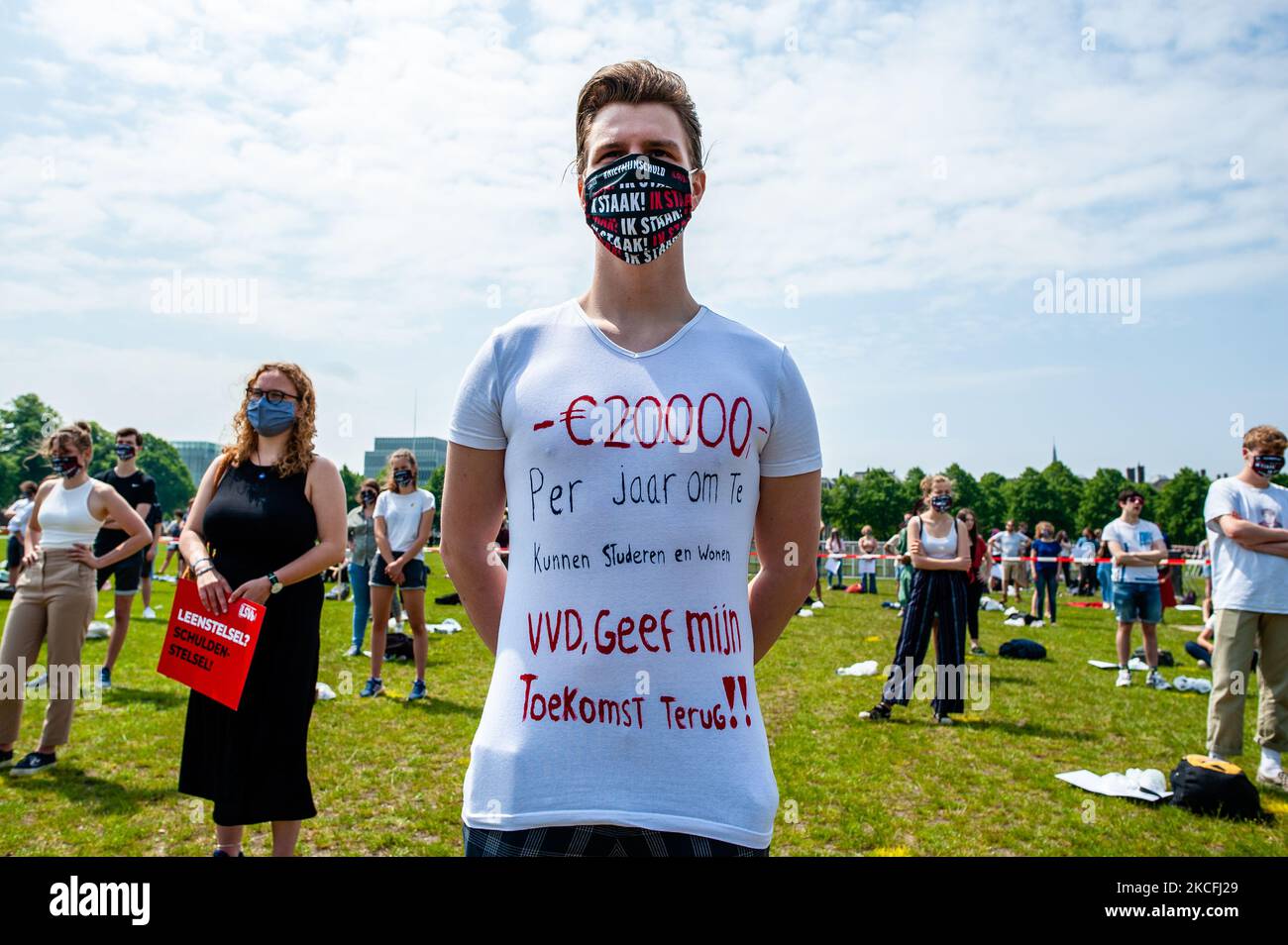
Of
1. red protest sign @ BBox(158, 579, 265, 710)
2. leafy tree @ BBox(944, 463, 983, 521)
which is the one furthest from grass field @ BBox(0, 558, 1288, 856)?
leafy tree @ BBox(944, 463, 983, 521)

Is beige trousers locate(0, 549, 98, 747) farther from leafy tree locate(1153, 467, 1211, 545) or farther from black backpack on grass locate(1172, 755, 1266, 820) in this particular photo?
leafy tree locate(1153, 467, 1211, 545)

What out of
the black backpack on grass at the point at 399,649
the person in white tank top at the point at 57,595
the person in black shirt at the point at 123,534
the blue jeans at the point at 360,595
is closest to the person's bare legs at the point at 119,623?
the person in black shirt at the point at 123,534

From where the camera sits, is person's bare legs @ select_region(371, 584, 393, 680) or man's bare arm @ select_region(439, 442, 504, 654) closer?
man's bare arm @ select_region(439, 442, 504, 654)

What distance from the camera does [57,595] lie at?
664 centimetres

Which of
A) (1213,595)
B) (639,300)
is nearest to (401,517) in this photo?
(1213,595)

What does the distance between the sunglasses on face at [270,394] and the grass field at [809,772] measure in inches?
107

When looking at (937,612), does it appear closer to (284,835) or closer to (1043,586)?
(284,835)

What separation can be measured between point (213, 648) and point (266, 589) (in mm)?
356

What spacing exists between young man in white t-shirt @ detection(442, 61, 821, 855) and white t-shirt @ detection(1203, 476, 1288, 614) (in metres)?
6.47

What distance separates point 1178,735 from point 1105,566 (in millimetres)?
14945

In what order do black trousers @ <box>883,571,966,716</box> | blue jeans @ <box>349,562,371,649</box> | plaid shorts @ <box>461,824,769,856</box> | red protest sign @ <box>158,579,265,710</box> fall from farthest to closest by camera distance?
blue jeans @ <box>349,562,371,649</box>
black trousers @ <box>883,571,966,716</box>
red protest sign @ <box>158,579,265,710</box>
plaid shorts @ <box>461,824,769,856</box>

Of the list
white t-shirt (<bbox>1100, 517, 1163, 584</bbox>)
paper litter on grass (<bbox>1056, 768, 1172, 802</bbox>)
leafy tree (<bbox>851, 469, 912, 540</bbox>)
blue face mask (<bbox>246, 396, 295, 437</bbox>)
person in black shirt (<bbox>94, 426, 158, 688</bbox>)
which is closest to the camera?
blue face mask (<bbox>246, 396, 295, 437</bbox>)

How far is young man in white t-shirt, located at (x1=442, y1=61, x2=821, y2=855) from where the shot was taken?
62.0 inches
